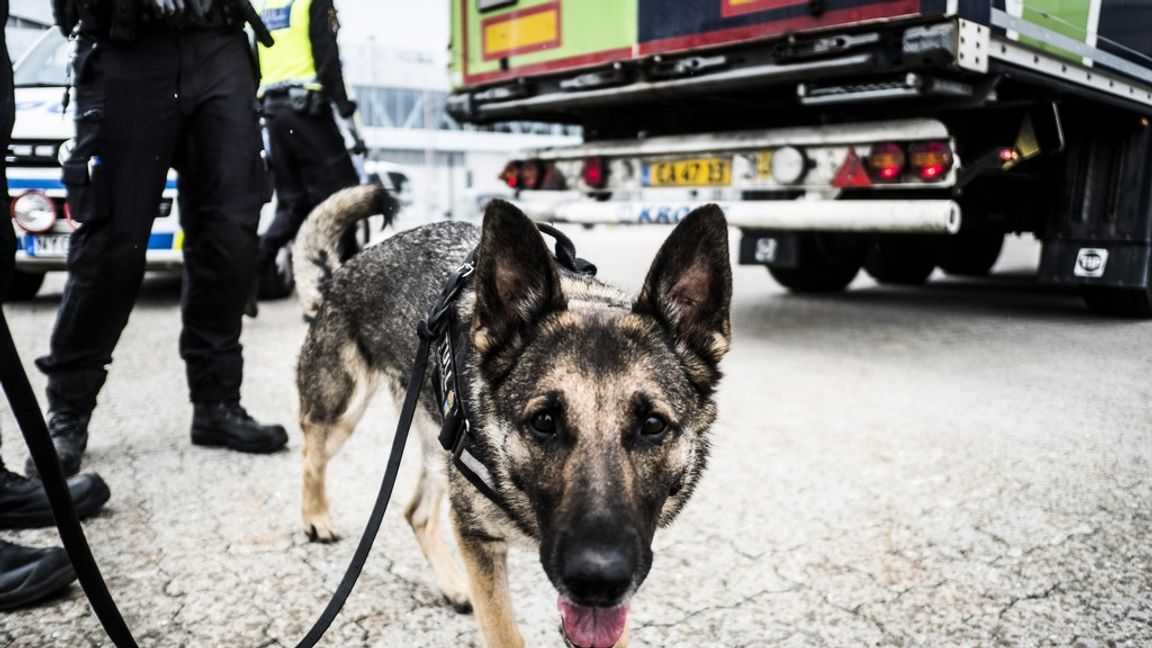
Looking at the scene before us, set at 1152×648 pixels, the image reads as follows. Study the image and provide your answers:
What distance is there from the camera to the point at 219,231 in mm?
3070

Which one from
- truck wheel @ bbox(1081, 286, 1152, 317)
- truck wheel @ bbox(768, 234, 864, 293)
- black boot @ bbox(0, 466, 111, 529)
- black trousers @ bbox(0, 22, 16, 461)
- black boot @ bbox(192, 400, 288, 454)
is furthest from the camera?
truck wheel @ bbox(768, 234, 864, 293)

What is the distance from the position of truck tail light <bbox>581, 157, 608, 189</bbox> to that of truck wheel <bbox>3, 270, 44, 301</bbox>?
459 cm

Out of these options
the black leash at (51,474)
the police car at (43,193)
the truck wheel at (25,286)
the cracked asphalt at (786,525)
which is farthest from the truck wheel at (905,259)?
the black leash at (51,474)

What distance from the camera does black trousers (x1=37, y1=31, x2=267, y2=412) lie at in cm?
Answer: 278

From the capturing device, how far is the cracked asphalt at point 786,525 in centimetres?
203

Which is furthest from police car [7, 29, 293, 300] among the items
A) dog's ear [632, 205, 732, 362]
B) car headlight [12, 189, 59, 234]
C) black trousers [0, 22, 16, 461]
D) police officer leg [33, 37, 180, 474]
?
dog's ear [632, 205, 732, 362]

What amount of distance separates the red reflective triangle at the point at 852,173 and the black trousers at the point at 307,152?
10.7 ft

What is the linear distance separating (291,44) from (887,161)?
12.8 feet

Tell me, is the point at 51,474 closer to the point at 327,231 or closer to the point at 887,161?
the point at 327,231

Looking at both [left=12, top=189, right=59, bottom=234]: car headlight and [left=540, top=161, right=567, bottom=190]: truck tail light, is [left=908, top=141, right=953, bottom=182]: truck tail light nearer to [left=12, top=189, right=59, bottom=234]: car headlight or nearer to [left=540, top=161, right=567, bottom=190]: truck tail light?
[left=540, top=161, right=567, bottom=190]: truck tail light

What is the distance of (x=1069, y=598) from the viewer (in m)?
2.13

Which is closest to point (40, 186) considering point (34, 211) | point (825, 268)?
point (34, 211)

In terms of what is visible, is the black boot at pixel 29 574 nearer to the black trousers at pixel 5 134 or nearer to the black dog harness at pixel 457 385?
the black trousers at pixel 5 134

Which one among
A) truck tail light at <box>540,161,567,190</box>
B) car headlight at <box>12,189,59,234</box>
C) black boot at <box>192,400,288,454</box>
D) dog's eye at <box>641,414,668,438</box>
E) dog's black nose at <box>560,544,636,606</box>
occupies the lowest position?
black boot at <box>192,400,288,454</box>
